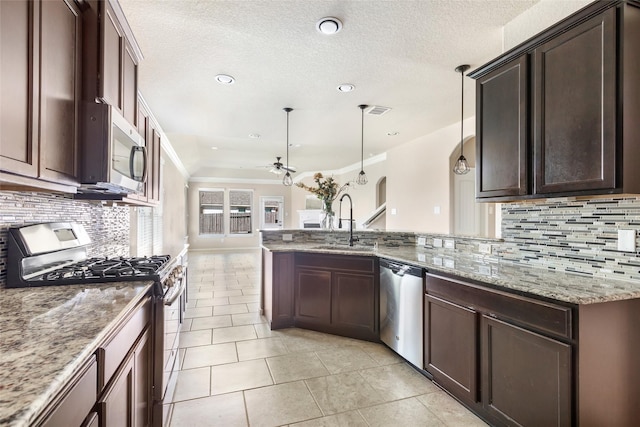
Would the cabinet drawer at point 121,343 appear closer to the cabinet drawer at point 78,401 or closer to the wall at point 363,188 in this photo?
the cabinet drawer at point 78,401

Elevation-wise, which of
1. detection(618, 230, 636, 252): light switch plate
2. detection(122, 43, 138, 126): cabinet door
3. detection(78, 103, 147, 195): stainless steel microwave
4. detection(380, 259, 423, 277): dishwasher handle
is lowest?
detection(380, 259, 423, 277): dishwasher handle

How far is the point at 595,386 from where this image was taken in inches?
58.1

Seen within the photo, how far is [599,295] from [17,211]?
2.92 m

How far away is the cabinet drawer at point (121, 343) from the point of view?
109cm

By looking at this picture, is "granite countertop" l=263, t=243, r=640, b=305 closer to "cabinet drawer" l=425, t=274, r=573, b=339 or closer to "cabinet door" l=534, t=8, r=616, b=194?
"cabinet drawer" l=425, t=274, r=573, b=339

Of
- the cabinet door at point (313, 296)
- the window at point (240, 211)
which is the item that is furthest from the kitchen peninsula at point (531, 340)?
the window at point (240, 211)

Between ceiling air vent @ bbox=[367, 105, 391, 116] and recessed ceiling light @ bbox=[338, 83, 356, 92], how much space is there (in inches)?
26.3

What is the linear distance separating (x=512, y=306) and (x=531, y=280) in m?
0.23

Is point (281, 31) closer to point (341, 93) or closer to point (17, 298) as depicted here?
point (341, 93)

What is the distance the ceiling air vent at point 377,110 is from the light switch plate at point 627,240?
2900 mm

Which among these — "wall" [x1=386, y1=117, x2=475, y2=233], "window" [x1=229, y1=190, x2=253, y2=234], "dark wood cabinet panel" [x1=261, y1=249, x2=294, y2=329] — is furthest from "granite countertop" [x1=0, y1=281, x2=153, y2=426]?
"window" [x1=229, y1=190, x2=253, y2=234]

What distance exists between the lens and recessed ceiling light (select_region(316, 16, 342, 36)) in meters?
2.26

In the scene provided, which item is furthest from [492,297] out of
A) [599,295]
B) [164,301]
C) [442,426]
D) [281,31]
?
[281,31]

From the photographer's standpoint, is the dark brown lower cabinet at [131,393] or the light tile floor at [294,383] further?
the light tile floor at [294,383]
